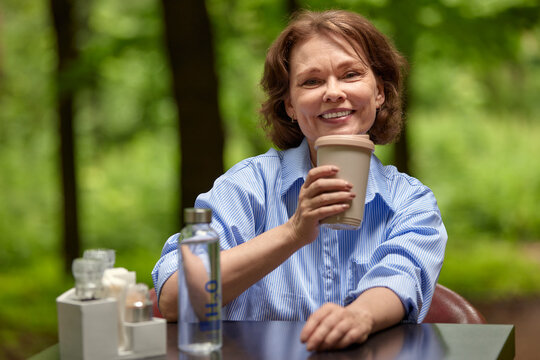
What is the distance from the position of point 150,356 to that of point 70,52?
6424 mm

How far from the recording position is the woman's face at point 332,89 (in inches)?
73.7

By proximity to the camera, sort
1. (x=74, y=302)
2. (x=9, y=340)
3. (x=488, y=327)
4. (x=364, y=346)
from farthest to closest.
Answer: (x=9, y=340) < (x=488, y=327) < (x=364, y=346) < (x=74, y=302)

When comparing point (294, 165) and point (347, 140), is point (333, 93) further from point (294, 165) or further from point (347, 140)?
point (347, 140)

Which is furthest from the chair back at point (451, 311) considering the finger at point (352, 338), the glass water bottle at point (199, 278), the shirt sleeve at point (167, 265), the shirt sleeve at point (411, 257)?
the glass water bottle at point (199, 278)

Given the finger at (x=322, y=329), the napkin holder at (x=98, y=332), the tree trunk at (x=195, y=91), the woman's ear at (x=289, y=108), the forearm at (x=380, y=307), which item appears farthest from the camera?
the tree trunk at (x=195, y=91)

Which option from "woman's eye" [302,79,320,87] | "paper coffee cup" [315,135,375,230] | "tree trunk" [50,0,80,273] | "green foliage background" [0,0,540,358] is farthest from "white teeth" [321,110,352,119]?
"tree trunk" [50,0,80,273]

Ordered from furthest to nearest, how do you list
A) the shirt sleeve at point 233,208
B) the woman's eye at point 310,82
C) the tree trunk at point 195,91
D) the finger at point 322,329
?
the tree trunk at point 195,91 → the woman's eye at point 310,82 → the shirt sleeve at point 233,208 → the finger at point 322,329

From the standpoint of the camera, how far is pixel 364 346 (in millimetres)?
1359

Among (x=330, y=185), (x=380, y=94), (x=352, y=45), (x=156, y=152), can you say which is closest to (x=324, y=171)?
(x=330, y=185)

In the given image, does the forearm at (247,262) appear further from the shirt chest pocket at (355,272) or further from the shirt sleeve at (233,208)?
the shirt chest pocket at (355,272)

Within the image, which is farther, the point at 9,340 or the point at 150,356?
the point at 9,340

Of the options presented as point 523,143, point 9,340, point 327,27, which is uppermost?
point 327,27

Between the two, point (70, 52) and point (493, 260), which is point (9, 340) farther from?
point (493, 260)

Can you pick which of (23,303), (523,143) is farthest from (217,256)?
(523,143)
